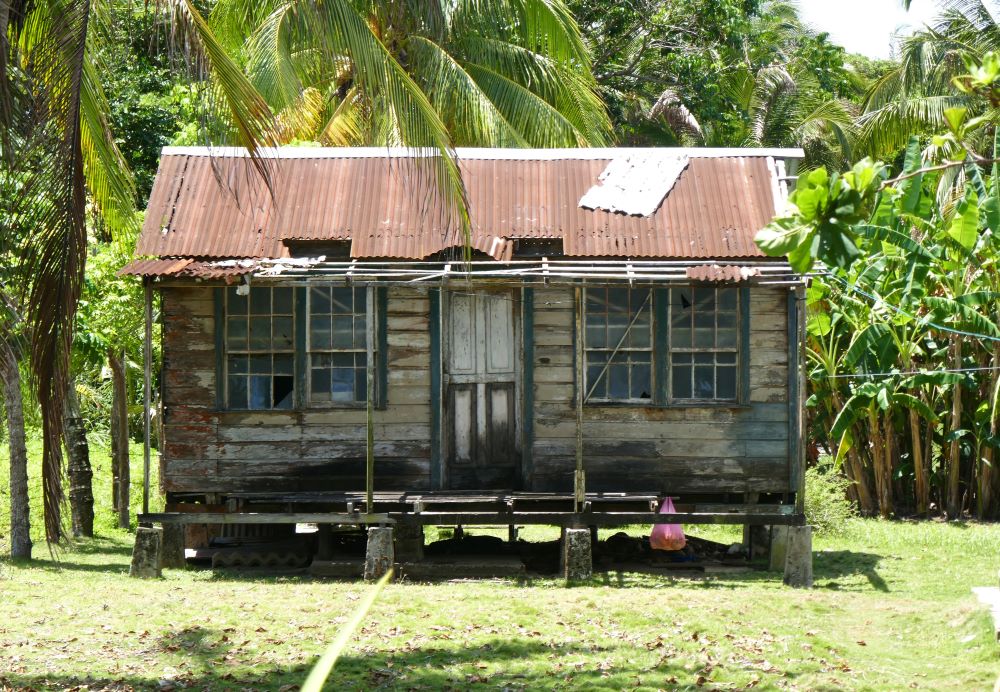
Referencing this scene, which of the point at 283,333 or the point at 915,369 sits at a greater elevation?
the point at 283,333

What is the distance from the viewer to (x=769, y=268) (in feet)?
40.7

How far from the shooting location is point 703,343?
1357 centimetres

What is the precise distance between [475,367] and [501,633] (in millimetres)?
4323

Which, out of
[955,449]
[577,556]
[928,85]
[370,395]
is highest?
[928,85]

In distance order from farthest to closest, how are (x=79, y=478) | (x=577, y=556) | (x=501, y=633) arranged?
(x=79, y=478), (x=577, y=556), (x=501, y=633)

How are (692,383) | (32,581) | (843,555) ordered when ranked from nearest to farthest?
(32,581)
(692,383)
(843,555)

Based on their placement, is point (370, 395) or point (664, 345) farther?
point (664, 345)

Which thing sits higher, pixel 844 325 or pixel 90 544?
pixel 844 325

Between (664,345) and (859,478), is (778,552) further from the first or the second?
(859,478)

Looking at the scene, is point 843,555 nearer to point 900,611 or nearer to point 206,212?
point 900,611

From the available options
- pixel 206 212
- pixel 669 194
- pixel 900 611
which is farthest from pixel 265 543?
pixel 900 611

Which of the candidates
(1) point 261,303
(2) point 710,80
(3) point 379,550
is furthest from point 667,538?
(2) point 710,80

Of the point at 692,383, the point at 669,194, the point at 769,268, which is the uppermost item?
the point at 669,194

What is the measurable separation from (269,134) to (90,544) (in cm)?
852
